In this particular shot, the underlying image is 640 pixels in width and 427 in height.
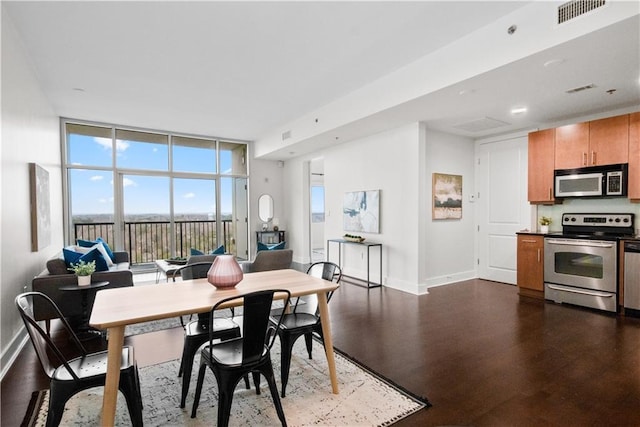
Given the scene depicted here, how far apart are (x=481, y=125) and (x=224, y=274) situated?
182 inches

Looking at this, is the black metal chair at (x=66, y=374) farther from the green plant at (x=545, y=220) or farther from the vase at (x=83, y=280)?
the green plant at (x=545, y=220)

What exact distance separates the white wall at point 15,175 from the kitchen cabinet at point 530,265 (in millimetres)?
6046

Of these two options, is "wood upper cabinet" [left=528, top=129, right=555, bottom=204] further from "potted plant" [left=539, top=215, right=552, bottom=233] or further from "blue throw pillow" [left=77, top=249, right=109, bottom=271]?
Answer: "blue throw pillow" [left=77, top=249, right=109, bottom=271]

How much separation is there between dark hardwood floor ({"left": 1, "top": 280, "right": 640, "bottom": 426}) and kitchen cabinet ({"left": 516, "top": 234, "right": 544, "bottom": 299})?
1.11 ft

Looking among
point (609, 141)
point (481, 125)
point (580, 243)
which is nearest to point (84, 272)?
point (481, 125)

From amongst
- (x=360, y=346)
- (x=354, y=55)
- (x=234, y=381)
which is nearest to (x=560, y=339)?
(x=360, y=346)

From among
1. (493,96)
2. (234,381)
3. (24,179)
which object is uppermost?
(493,96)

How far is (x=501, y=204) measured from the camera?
560 centimetres

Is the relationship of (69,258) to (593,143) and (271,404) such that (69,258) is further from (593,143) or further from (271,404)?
(593,143)

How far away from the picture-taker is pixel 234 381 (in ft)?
5.82

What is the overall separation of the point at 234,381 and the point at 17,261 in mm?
2765

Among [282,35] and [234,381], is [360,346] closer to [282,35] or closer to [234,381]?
[234,381]

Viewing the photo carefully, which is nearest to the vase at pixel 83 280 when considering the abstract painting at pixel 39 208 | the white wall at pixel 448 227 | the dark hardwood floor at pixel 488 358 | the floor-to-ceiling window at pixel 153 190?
the dark hardwood floor at pixel 488 358

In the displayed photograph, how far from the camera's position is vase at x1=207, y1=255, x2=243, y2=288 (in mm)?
2236
